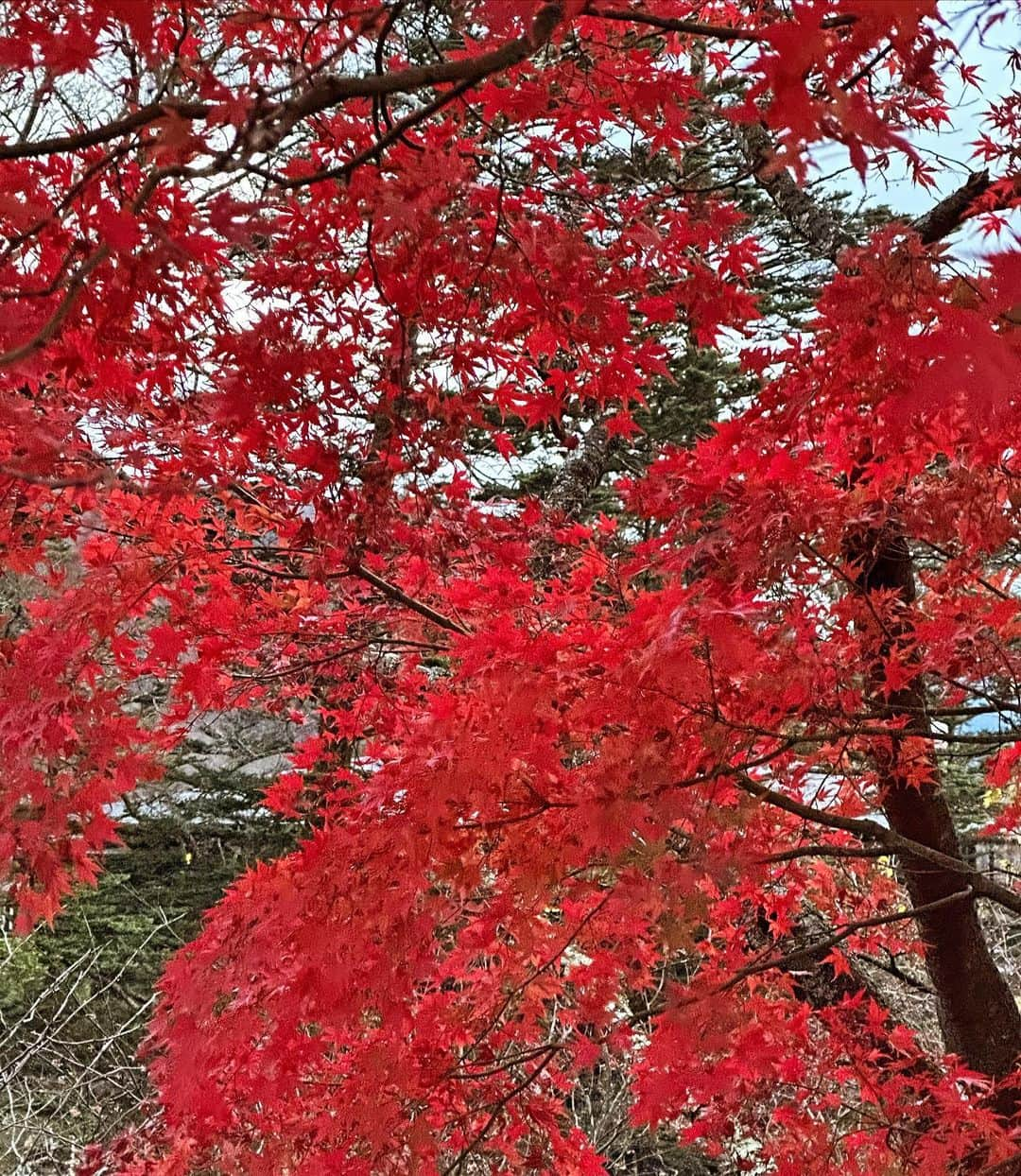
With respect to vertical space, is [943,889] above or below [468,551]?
below

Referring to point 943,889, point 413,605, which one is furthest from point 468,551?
point 943,889

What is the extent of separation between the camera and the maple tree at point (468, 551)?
2137mm

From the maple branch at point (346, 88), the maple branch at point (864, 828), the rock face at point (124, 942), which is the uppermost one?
the maple branch at point (346, 88)

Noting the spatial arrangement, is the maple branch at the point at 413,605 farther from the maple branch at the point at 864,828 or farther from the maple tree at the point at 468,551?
the maple branch at the point at 864,828

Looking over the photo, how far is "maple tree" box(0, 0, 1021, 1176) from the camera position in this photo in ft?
7.01

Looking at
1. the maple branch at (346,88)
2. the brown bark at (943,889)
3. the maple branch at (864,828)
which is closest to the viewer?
the maple branch at (346,88)

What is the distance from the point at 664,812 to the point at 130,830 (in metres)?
6.93

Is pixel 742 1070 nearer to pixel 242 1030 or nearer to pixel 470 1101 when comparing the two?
pixel 470 1101

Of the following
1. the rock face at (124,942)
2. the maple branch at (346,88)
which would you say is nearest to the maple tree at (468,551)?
the maple branch at (346,88)

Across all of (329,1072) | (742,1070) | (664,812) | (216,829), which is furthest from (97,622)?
(216,829)

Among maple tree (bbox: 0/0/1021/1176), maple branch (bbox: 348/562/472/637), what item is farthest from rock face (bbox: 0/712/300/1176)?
maple branch (bbox: 348/562/472/637)

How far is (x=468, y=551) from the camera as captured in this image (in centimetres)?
320

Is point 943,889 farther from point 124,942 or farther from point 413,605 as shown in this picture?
point 124,942

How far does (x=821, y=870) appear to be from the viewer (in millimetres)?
5145
